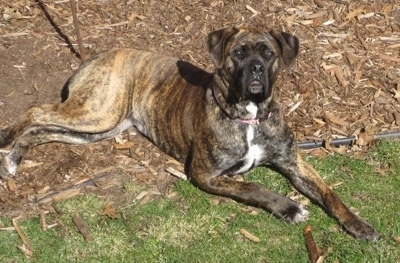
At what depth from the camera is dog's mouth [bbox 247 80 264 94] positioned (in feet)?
19.4

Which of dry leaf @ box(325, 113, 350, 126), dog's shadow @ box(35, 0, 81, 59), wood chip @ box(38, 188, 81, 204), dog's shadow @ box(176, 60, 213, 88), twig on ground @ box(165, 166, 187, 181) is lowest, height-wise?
twig on ground @ box(165, 166, 187, 181)

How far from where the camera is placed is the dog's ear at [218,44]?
6109 mm

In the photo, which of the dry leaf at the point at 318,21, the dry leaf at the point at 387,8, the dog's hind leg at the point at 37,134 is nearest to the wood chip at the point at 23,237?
the dog's hind leg at the point at 37,134

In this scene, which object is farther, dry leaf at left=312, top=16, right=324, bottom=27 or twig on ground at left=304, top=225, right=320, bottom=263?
dry leaf at left=312, top=16, right=324, bottom=27

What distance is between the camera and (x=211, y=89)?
20.8ft

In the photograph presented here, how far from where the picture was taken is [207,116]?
6293 millimetres

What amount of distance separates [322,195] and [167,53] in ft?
9.01

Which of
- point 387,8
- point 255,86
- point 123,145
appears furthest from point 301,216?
point 387,8

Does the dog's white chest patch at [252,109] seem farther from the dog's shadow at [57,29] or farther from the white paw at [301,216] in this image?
the dog's shadow at [57,29]

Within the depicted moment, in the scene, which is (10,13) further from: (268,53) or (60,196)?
(268,53)

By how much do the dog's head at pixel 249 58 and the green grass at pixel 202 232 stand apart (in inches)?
38.0

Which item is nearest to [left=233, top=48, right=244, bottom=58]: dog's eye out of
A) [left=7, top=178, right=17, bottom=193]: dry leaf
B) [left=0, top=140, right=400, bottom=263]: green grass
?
[left=0, top=140, right=400, bottom=263]: green grass

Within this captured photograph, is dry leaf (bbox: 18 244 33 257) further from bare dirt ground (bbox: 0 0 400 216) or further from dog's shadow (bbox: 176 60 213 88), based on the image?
dog's shadow (bbox: 176 60 213 88)

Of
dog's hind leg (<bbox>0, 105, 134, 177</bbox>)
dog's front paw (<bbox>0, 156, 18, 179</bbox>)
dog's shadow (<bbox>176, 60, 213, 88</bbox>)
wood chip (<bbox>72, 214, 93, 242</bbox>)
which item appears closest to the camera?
wood chip (<bbox>72, 214, 93, 242</bbox>)
